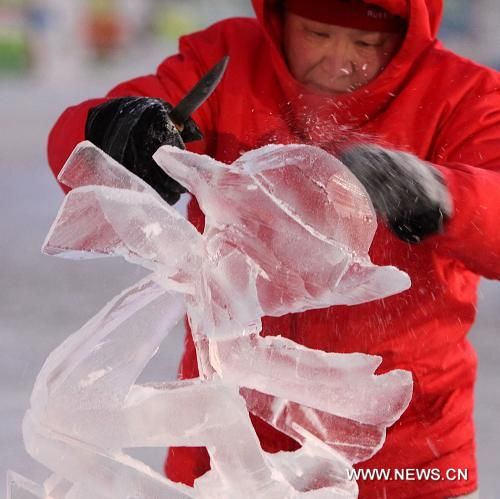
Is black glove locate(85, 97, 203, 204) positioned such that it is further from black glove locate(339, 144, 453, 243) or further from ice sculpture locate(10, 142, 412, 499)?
black glove locate(339, 144, 453, 243)

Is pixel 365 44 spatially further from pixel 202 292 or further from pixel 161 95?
pixel 202 292

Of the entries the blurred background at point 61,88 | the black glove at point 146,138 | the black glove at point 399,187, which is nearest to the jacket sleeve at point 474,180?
the black glove at point 399,187

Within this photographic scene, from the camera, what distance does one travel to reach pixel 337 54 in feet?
5.70

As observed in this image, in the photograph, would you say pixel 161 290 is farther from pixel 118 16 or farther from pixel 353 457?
pixel 118 16

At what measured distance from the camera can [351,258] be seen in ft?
4.39

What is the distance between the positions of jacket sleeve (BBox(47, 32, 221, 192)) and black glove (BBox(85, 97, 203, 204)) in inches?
6.4

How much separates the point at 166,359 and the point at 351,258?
5.18 ft

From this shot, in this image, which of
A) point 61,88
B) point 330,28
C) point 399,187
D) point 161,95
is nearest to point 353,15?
point 330,28

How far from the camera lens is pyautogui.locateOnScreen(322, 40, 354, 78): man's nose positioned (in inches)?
68.2

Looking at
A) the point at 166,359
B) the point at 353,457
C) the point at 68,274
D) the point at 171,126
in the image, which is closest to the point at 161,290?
the point at 171,126

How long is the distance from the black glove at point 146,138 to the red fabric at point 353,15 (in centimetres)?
32

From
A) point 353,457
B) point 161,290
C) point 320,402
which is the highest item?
point 161,290

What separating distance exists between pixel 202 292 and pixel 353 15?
57cm

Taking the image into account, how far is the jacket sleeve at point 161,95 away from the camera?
1.73m
